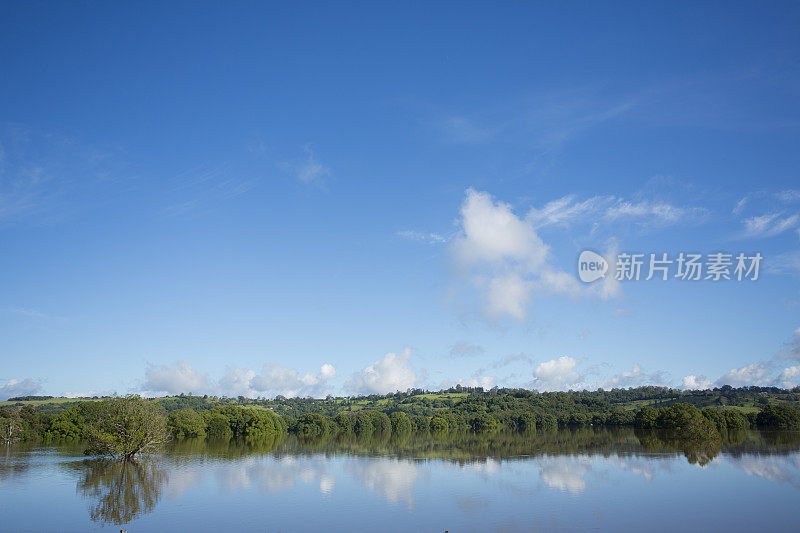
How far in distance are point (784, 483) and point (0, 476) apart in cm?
6534

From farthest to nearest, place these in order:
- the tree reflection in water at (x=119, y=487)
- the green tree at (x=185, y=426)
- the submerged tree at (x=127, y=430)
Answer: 1. the green tree at (x=185, y=426)
2. the submerged tree at (x=127, y=430)
3. the tree reflection in water at (x=119, y=487)

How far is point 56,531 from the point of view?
1123 inches

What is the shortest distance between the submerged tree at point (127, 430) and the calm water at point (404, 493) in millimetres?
1955

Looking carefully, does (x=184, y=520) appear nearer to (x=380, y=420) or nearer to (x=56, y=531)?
(x=56, y=531)

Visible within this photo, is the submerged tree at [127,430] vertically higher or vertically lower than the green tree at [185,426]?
higher

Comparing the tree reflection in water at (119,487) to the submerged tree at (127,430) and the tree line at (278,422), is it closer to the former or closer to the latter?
the submerged tree at (127,430)

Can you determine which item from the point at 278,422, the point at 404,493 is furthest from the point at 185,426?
the point at 404,493

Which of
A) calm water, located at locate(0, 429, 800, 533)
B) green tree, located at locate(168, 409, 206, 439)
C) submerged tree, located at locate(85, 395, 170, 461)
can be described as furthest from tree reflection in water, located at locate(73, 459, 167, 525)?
green tree, located at locate(168, 409, 206, 439)

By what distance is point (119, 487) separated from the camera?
41.2 metres

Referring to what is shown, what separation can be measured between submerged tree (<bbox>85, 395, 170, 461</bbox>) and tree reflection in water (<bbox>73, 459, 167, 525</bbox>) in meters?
1.36

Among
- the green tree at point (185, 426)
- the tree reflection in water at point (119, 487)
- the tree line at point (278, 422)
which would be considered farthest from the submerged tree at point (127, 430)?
the green tree at point (185, 426)

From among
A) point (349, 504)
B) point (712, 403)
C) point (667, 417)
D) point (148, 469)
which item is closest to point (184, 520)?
point (349, 504)

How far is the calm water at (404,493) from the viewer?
30672mm

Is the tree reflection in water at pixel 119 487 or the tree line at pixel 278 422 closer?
the tree reflection in water at pixel 119 487
